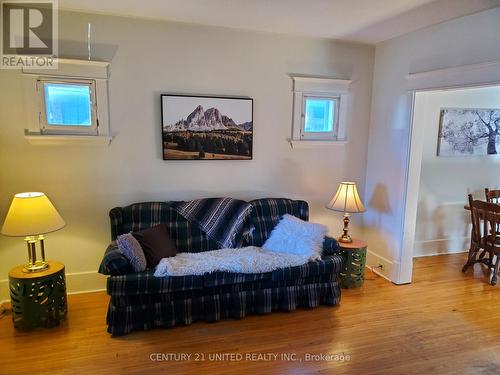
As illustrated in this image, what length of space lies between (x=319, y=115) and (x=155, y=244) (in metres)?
2.23

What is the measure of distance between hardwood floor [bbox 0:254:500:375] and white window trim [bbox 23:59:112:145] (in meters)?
1.49

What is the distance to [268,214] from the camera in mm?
3377

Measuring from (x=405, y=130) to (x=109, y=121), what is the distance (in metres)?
2.89

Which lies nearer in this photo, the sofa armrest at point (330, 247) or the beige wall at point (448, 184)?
the sofa armrest at point (330, 247)

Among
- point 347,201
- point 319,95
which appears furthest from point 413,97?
point 347,201

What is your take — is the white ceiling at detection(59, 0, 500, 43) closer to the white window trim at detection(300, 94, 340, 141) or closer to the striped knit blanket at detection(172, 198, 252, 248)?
the white window trim at detection(300, 94, 340, 141)

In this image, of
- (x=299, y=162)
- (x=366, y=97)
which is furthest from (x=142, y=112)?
(x=366, y=97)

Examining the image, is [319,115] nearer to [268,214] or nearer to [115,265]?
[268,214]

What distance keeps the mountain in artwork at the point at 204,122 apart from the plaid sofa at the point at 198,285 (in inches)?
30.3

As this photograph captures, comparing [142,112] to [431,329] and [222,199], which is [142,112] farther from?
[431,329]

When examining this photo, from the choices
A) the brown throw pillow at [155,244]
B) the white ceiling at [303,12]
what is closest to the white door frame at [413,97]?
the white ceiling at [303,12]

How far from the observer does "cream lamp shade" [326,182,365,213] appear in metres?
3.34

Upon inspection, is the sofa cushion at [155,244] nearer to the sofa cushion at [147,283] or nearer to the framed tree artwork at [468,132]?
the sofa cushion at [147,283]

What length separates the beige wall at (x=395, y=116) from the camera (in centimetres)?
281
